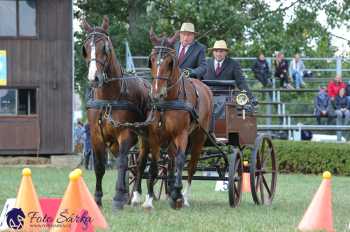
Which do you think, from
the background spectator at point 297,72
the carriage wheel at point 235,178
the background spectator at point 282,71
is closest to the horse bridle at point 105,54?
the carriage wheel at point 235,178

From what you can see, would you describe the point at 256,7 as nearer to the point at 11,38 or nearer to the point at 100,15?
the point at 100,15

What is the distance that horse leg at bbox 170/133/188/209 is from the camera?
1154cm

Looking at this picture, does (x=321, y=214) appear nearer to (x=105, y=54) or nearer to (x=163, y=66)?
(x=163, y=66)

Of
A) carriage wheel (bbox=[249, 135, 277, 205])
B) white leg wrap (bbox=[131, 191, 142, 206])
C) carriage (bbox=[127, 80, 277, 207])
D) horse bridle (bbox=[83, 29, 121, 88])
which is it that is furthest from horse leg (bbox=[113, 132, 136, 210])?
carriage wheel (bbox=[249, 135, 277, 205])

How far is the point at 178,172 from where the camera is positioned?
454 inches

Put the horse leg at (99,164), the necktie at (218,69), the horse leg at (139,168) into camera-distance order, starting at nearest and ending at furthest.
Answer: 1. the horse leg at (99,164)
2. the horse leg at (139,168)
3. the necktie at (218,69)

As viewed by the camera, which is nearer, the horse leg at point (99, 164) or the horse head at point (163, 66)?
the horse head at point (163, 66)

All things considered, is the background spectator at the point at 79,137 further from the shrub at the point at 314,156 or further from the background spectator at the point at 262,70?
the shrub at the point at 314,156

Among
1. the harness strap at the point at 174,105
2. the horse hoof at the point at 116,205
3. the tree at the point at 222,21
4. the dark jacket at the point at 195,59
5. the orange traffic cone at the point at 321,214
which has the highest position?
the tree at the point at 222,21

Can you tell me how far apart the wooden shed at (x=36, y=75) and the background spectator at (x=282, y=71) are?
720 cm

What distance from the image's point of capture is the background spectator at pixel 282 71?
3169 centimetres

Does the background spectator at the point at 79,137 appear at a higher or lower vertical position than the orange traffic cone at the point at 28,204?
lower

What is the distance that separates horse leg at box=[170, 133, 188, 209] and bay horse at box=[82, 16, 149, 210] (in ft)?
1.89

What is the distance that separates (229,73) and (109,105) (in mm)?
3124
